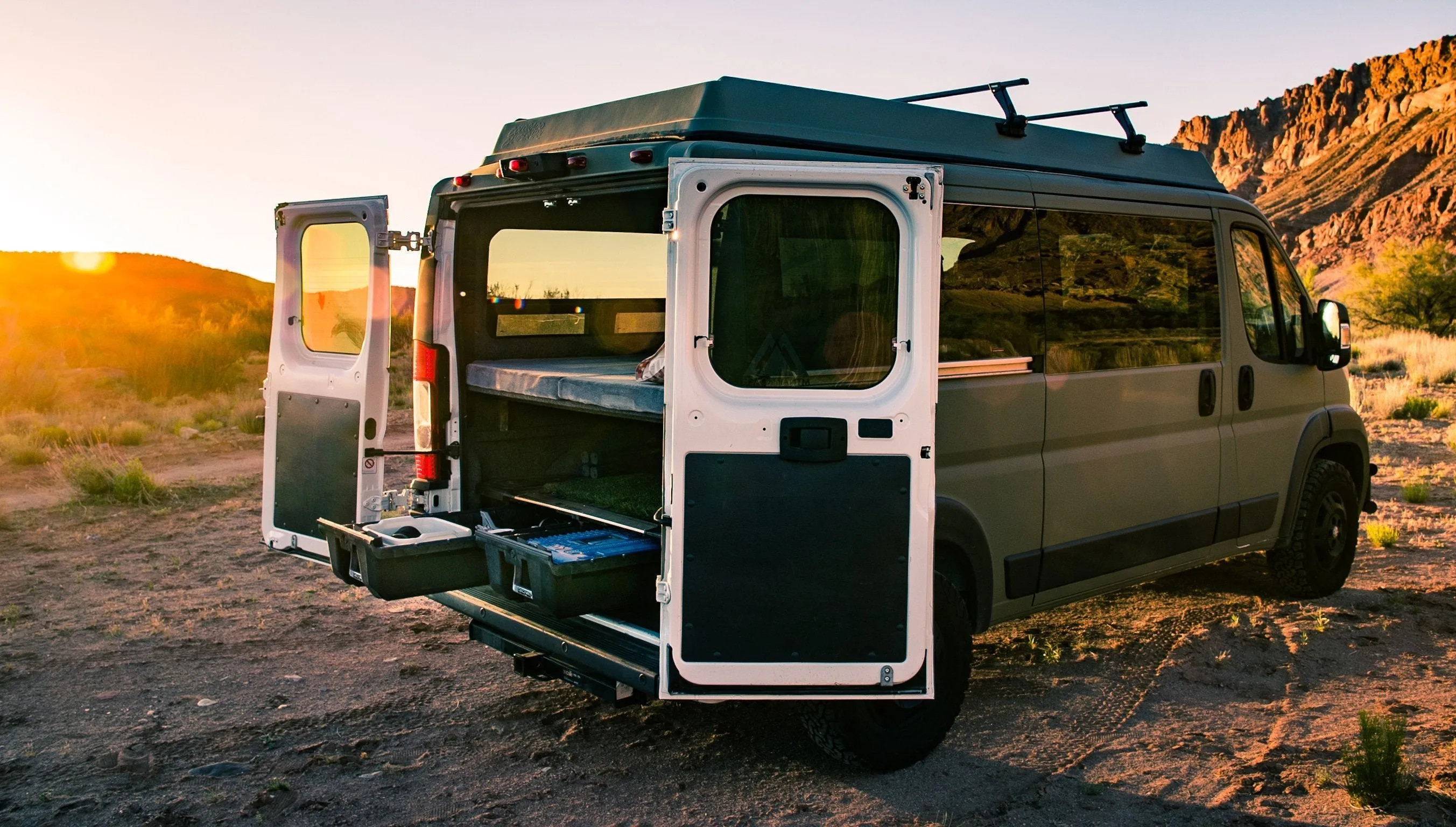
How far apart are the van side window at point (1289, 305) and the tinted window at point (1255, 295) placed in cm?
9

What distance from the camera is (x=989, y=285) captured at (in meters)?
4.45

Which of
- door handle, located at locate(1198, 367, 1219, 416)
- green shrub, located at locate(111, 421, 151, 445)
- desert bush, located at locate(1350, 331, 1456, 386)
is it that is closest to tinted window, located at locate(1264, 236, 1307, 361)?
door handle, located at locate(1198, 367, 1219, 416)

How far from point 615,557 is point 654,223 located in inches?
85.0

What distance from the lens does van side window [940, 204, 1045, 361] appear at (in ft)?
14.1

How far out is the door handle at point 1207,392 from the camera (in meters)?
5.45

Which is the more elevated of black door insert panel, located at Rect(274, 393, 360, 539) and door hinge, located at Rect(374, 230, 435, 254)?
door hinge, located at Rect(374, 230, 435, 254)

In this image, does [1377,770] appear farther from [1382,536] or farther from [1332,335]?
[1382,536]

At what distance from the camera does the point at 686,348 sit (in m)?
3.54

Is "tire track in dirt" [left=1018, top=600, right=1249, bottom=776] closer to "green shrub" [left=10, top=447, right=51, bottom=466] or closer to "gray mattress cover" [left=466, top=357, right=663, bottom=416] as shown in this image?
"gray mattress cover" [left=466, top=357, right=663, bottom=416]

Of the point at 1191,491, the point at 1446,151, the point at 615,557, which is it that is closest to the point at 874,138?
the point at 615,557

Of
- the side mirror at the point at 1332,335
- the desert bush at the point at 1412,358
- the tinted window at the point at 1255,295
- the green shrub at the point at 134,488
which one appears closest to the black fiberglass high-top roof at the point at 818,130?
the tinted window at the point at 1255,295

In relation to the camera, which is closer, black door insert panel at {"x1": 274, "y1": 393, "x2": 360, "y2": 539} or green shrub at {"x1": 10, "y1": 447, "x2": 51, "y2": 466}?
black door insert panel at {"x1": 274, "y1": 393, "x2": 360, "y2": 539}

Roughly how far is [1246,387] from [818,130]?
2795 mm

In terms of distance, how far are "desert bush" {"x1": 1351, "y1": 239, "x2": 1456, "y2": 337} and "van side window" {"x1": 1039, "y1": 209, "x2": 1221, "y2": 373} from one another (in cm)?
2815
